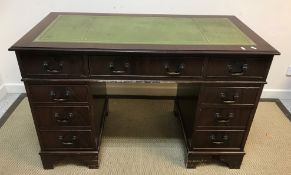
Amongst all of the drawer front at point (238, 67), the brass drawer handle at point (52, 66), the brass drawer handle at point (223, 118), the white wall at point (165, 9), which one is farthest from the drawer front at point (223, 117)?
the white wall at point (165, 9)

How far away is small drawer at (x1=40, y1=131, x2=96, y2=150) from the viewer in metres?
1.37

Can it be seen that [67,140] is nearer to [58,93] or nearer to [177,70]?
[58,93]

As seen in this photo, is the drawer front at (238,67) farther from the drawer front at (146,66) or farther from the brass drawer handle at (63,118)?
the brass drawer handle at (63,118)

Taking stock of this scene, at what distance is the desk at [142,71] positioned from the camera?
1135 mm

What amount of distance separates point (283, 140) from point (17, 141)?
181 cm

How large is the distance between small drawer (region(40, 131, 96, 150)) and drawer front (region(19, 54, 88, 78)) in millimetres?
359

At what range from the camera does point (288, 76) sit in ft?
6.85

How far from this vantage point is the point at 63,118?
4.32 feet

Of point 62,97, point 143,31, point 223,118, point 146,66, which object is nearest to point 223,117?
point 223,118

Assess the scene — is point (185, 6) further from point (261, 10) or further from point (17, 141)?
point (17, 141)

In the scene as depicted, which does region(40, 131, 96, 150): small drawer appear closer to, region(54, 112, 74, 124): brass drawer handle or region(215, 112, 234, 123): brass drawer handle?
region(54, 112, 74, 124): brass drawer handle

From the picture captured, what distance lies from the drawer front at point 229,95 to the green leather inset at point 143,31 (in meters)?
0.22

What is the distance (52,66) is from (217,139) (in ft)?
3.13

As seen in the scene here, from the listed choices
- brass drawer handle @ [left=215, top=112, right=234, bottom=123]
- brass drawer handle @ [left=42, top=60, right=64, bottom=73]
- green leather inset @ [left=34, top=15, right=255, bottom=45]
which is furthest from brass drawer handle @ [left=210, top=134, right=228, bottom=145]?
brass drawer handle @ [left=42, top=60, right=64, bottom=73]
